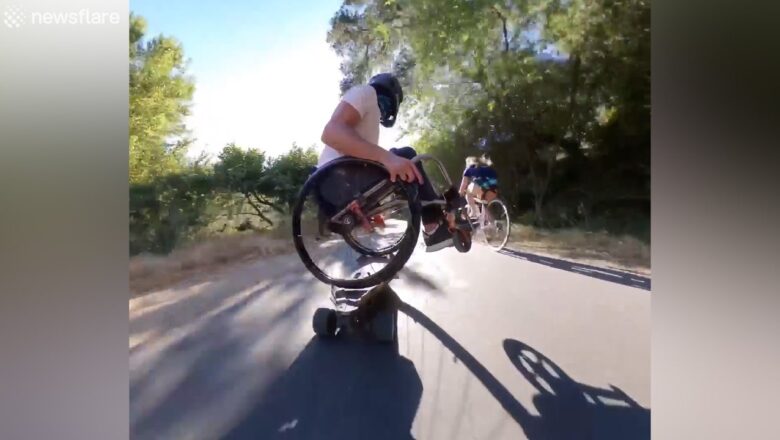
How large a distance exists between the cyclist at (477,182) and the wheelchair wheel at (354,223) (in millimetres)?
171

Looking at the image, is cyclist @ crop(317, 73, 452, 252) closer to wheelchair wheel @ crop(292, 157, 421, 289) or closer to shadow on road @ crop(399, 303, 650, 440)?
wheelchair wheel @ crop(292, 157, 421, 289)

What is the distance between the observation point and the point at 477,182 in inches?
69.9

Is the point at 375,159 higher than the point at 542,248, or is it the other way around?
the point at 375,159

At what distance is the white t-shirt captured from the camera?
1.79m

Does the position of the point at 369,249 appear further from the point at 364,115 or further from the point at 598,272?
the point at 598,272

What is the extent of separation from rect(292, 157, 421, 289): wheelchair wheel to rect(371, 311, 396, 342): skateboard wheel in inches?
4.3

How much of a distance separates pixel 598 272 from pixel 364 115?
36.4 inches
